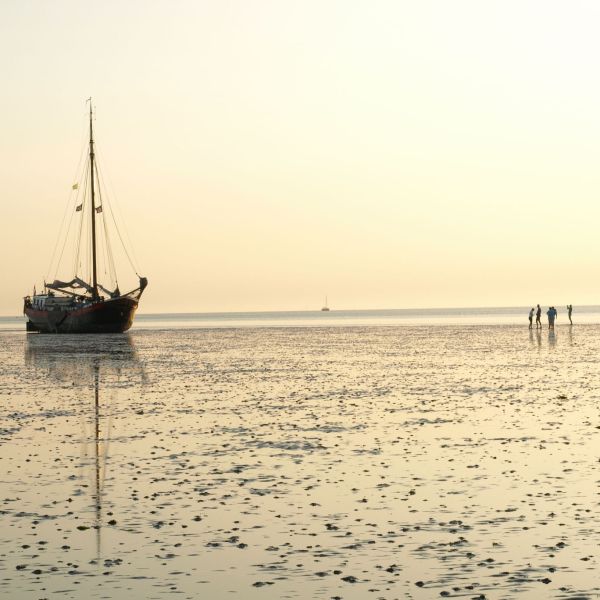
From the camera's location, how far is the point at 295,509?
1329cm

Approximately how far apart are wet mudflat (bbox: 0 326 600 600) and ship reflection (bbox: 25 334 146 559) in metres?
0.11

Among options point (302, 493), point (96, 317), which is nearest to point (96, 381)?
point (302, 493)

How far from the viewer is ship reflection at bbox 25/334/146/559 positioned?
644 inches

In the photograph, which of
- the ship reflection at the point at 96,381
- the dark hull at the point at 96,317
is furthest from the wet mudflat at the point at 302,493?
the dark hull at the point at 96,317

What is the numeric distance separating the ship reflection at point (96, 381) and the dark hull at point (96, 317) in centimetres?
3190

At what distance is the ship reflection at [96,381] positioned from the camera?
1636cm

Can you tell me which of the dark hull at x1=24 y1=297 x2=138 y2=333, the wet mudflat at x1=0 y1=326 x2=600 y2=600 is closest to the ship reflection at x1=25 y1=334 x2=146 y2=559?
the wet mudflat at x1=0 y1=326 x2=600 y2=600

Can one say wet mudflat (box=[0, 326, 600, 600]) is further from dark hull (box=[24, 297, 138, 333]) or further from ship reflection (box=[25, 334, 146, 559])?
dark hull (box=[24, 297, 138, 333])

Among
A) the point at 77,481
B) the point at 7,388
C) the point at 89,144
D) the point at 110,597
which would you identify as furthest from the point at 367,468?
the point at 89,144

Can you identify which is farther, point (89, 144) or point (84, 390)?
point (89, 144)

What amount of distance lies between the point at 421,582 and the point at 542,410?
1589cm

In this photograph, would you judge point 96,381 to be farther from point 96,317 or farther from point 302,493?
point 96,317

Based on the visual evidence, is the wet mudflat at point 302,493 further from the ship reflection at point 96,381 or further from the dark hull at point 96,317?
the dark hull at point 96,317

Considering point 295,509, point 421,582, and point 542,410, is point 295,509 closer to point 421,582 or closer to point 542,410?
point 421,582
